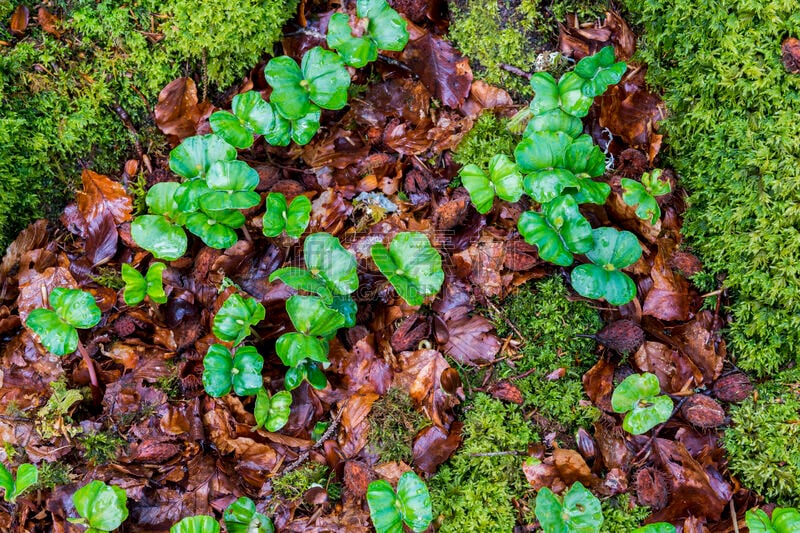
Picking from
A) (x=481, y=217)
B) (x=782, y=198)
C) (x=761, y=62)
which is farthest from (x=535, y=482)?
(x=761, y=62)

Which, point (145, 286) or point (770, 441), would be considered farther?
point (145, 286)

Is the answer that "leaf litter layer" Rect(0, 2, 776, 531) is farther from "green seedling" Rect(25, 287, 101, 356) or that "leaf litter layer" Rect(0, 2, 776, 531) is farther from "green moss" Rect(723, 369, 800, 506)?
"green seedling" Rect(25, 287, 101, 356)

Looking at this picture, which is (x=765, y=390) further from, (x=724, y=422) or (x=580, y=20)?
(x=580, y=20)

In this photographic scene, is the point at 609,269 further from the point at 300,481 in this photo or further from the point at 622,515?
the point at 300,481

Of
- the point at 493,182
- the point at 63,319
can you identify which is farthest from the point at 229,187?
the point at 493,182

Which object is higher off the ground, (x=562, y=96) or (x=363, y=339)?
(x=562, y=96)

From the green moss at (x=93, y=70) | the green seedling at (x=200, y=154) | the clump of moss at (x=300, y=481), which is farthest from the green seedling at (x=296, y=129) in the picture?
the clump of moss at (x=300, y=481)

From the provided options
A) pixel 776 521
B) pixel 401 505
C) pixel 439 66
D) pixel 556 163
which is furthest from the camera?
pixel 439 66
